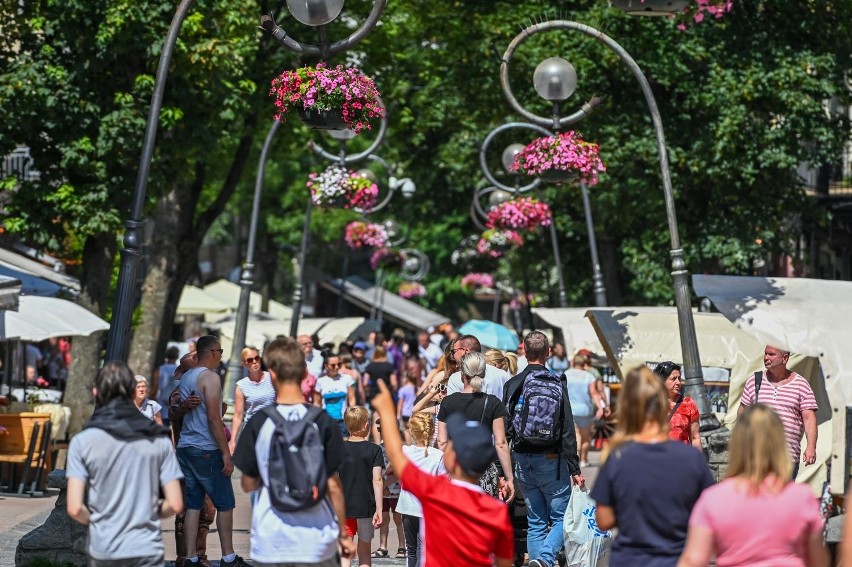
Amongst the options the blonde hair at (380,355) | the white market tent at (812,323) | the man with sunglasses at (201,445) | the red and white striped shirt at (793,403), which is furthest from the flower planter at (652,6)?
the blonde hair at (380,355)

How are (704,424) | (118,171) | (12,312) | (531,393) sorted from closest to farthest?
(531,393), (704,424), (12,312), (118,171)

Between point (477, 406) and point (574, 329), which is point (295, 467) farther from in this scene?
point (574, 329)

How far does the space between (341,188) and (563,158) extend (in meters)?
5.57

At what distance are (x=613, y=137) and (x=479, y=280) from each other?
94.4ft

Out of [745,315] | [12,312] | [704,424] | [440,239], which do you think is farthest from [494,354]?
[440,239]

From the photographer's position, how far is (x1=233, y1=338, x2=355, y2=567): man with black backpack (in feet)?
21.1

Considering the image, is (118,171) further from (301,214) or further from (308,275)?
(308,275)

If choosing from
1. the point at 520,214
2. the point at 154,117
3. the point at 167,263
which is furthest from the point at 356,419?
the point at 167,263

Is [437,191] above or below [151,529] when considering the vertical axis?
above

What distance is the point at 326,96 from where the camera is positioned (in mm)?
11312

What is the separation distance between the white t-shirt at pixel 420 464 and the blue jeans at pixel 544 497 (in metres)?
0.84

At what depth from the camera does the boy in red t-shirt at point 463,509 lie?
6.06 m

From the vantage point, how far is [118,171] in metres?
19.4

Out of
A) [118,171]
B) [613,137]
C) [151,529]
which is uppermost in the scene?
[613,137]
